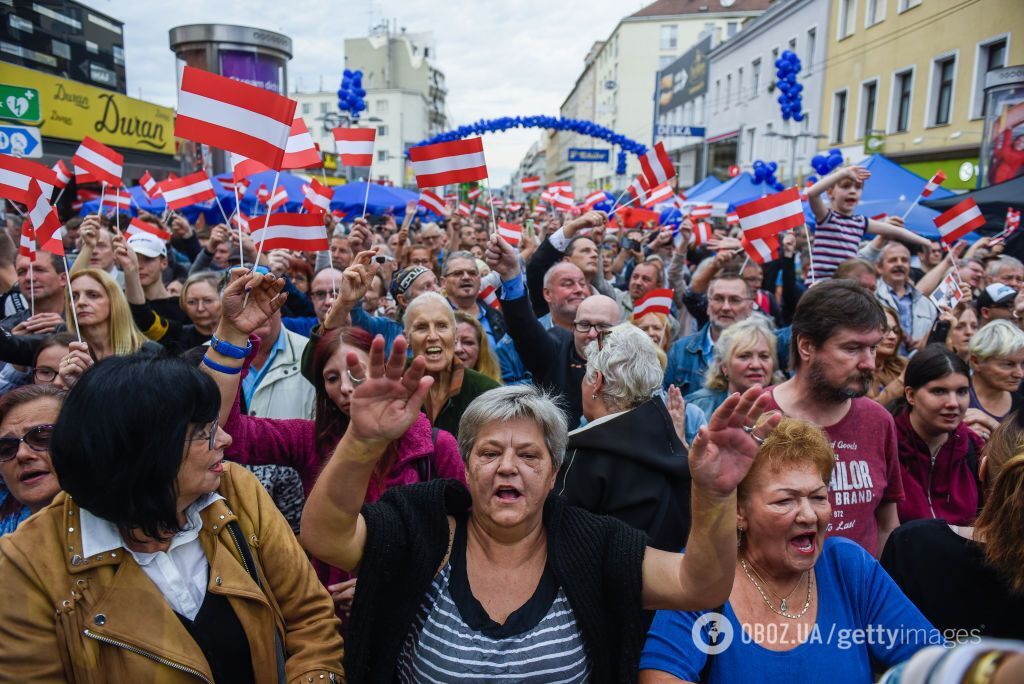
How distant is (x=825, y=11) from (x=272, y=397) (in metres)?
26.4

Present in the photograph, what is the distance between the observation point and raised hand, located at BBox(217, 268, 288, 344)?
2.36m

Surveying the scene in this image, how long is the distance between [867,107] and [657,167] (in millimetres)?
18215

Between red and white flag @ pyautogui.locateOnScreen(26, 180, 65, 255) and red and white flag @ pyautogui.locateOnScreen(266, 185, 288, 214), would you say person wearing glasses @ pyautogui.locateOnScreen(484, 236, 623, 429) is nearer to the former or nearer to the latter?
red and white flag @ pyautogui.locateOnScreen(266, 185, 288, 214)

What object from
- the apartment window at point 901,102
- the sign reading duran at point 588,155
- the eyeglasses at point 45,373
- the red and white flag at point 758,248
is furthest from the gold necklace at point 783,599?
the apartment window at point 901,102

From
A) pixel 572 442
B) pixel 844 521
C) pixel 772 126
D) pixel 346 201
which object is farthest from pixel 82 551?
pixel 772 126

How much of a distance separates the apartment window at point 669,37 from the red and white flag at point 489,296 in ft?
194

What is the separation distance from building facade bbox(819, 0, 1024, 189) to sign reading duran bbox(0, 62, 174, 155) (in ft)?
65.6

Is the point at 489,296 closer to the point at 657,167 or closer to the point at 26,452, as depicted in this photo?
the point at 657,167

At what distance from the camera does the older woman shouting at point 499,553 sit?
66.6 inches

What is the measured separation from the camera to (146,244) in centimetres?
584

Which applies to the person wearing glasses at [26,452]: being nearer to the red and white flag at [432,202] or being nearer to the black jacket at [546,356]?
the black jacket at [546,356]

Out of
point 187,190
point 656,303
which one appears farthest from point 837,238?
point 187,190

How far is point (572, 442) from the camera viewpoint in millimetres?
2547

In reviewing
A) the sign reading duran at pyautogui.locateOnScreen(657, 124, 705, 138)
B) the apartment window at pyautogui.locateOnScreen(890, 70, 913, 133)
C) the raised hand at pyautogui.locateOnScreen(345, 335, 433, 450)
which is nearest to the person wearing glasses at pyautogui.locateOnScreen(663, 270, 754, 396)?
the raised hand at pyautogui.locateOnScreen(345, 335, 433, 450)
